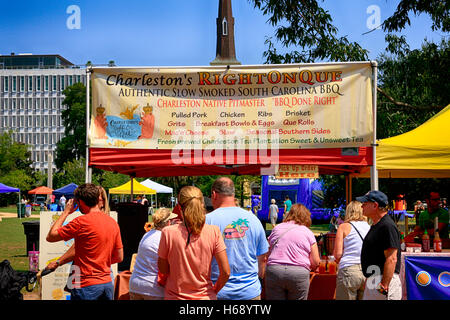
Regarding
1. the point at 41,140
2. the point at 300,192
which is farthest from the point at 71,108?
the point at 41,140

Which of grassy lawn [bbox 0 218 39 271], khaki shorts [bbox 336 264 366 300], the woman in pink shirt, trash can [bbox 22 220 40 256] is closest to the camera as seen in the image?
the woman in pink shirt

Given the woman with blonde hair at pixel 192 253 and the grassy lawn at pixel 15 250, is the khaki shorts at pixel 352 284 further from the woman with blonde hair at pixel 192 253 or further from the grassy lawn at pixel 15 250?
the grassy lawn at pixel 15 250

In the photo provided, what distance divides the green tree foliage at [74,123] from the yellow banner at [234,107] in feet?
207

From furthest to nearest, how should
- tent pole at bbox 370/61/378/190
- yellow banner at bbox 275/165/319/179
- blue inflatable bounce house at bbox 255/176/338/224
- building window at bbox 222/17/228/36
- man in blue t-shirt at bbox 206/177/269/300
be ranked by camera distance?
blue inflatable bounce house at bbox 255/176/338/224 → building window at bbox 222/17/228/36 → yellow banner at bbox 275/165/319/179 → tent pole at bbox 370/61/378/190 → man in blue t-shirt at bbox 206/177/269/300

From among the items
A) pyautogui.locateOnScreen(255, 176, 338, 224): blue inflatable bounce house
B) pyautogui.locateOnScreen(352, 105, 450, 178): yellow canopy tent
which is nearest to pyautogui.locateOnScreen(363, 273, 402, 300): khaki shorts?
pyautogui.locateOnScreen(352, 105, 450, 178): yellow canopy tent

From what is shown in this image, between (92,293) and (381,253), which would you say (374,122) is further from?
(92,293)

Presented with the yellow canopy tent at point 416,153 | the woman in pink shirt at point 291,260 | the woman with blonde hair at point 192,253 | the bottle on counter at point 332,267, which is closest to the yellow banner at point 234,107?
the yellow canopy tent at point 416,153

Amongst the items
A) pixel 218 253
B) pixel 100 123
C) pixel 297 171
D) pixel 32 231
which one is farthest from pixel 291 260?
pixel 32 231

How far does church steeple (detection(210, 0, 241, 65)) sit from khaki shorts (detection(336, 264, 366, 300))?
13226mm

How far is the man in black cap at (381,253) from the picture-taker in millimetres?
5156

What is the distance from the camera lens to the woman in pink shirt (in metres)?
5.69

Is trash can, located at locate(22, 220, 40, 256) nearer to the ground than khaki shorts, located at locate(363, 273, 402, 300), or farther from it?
nearer to the ground

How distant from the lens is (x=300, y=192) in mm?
34094

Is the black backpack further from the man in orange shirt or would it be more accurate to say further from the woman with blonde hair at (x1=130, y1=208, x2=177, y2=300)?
the woman with blonde hair at (x1=130, y1=208, x2=177, y2=300)
